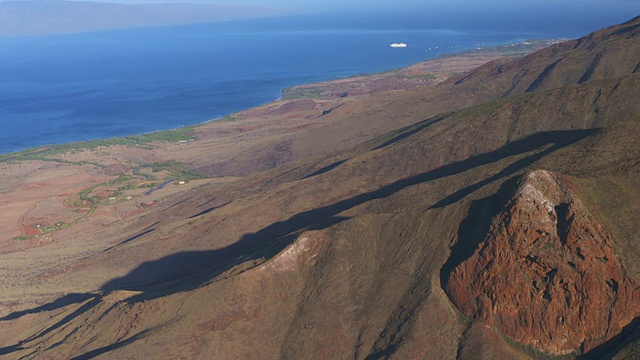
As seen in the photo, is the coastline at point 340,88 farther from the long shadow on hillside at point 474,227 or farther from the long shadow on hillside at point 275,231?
the long shadow on hillside at point 474,227

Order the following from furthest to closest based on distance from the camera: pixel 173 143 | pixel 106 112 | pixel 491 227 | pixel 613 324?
pixel 106 112
pixel 173 143
pixel 491 227
pixel 613 324

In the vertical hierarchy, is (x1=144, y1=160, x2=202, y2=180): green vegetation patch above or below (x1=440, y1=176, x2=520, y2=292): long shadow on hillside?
below

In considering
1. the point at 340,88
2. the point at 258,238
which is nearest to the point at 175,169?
the point at 258,238

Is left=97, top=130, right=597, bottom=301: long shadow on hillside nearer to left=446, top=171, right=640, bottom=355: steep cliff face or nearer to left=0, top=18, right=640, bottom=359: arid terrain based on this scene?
left=0, top=18, right=640, bottom=359: arid terrain

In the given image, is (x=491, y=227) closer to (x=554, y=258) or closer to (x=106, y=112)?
(x=554, y=258)

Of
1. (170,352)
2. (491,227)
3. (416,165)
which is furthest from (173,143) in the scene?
(491,227)

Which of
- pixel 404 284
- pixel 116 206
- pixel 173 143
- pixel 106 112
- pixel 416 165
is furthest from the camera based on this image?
pixel 106 112

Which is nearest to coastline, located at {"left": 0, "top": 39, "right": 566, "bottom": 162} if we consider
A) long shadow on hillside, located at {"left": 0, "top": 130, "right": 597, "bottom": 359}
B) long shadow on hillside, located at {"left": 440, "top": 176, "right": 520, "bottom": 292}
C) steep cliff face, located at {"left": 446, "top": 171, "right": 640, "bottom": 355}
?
long shadow on hillside, located at {"left": 0, "top": 130, "right": 597, "bottom": 359}
